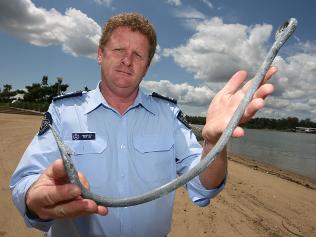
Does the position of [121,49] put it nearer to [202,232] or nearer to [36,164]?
[36,164]

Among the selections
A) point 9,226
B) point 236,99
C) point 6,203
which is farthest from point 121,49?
point 6,203

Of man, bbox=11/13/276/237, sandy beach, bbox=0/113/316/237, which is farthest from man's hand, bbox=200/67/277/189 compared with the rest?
sandy beach, bbox=0/113/316/237

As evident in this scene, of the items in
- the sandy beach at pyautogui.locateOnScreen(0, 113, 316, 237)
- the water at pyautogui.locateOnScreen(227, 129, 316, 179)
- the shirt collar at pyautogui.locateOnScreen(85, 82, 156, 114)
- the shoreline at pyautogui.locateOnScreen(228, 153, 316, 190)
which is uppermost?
the shirt collar at pyautogui.locateOnScreen(85, 82, 156, 114)

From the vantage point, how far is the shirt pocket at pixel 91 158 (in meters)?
2.63

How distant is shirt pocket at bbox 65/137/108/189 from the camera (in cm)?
263

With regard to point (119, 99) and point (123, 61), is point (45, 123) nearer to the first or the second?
point (119, 99)

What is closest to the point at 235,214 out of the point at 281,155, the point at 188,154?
the point at 188,154

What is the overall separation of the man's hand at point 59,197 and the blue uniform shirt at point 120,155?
719mm

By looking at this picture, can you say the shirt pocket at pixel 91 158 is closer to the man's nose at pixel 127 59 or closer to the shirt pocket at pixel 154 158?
the shirt pocket at pixel 154 158

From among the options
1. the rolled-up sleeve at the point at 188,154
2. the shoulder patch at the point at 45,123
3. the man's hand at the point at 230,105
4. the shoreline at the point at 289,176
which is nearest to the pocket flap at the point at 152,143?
the rolled-up sleeve at the point at 188,154

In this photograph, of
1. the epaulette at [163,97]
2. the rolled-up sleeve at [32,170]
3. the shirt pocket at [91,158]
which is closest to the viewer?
the rolled-up sleeve at [32,170]

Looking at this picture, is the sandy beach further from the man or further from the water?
the man

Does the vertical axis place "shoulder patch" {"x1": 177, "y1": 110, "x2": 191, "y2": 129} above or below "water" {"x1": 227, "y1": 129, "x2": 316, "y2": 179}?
above

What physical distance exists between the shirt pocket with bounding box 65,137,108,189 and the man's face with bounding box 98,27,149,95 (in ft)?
1.81
